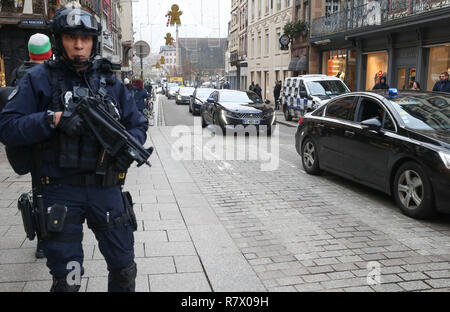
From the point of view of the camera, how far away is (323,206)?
6238mm

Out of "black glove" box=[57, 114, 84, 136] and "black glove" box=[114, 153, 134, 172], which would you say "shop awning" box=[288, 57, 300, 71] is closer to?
"black glove" box=[114, 153, 134, 172]

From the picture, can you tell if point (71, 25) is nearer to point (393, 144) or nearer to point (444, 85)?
A: point (393, 144)

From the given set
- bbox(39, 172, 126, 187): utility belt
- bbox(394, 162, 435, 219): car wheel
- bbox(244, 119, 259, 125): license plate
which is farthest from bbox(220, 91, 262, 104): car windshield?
bbox(39, 172, 126, 187): utility belt

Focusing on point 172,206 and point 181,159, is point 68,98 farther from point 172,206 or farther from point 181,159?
point 181,159

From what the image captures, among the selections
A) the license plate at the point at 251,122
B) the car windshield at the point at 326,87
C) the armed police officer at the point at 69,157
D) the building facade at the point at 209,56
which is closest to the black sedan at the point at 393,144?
the armed police officer at the point at 69,157

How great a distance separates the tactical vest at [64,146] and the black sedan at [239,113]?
11.9 meters

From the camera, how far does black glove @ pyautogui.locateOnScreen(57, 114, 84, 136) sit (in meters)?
2.49

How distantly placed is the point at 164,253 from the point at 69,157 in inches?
77.6

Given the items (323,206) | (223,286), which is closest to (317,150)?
(323,206)

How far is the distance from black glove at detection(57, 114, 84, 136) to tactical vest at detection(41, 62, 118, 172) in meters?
0.08

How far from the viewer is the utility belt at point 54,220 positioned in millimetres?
2541

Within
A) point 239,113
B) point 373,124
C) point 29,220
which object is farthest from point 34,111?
point 239,113

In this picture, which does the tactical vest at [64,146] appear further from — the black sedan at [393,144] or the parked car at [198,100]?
the parked car at [198,100]
